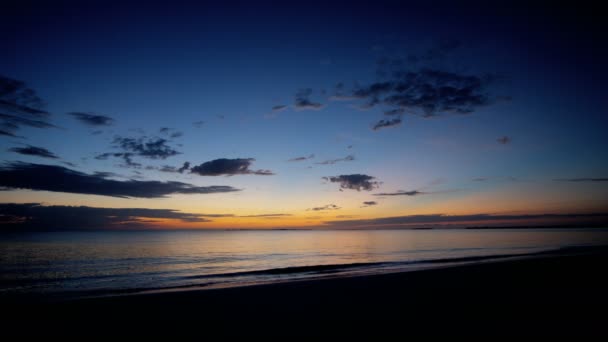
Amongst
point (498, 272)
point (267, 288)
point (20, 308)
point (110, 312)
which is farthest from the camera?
point (498, 272)

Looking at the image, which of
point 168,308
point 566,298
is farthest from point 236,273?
point 566,298

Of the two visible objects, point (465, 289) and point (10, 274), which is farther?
point (10, 274)

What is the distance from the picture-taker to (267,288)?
18.0m

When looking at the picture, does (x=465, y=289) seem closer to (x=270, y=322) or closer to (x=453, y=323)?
(x=453, y=323)

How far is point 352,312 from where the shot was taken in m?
11.6

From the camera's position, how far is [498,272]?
21.6 m

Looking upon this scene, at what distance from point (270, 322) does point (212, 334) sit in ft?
6.73

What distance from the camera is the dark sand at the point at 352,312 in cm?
955

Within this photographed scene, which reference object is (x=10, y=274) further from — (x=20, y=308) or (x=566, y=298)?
(x=566, y=298)

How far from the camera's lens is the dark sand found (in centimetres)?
955

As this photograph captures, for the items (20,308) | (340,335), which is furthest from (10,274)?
(340,335)

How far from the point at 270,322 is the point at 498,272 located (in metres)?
18.7

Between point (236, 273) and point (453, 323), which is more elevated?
point (453, 323)

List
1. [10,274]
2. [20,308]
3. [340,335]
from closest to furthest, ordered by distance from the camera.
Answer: [340,335]
[20,308]
[10,274]
